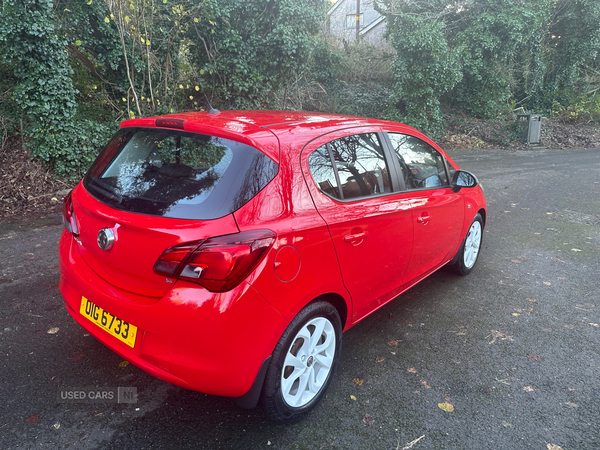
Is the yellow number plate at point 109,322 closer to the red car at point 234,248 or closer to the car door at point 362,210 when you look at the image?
the red car at point 234,248

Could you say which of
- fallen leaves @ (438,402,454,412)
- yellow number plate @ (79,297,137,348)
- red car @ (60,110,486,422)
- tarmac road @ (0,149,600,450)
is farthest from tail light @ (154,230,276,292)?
fallen leaves @ (438,402,454,412)

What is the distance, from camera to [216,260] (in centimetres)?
204

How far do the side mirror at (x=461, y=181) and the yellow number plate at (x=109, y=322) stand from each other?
298 cm

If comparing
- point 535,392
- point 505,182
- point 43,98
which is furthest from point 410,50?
point 535,392

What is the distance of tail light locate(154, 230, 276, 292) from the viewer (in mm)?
2041

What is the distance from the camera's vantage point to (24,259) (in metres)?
4.88

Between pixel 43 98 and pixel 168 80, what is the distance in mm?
2840

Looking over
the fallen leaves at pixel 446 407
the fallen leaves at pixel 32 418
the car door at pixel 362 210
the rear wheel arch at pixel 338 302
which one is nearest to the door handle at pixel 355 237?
the car door at pixel 362 210

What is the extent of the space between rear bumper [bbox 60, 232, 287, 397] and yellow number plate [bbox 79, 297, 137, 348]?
43 millimetres

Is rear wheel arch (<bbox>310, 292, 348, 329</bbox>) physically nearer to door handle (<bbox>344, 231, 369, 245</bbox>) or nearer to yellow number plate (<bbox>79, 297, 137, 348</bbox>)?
door handle (<bbox>344, 231, 369, 245</bbox>)

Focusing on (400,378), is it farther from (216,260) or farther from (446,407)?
(216,260)

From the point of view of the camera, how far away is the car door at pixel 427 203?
3.38 meters

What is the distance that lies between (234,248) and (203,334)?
1.43ft

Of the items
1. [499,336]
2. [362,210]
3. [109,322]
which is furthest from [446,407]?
[109,322]
